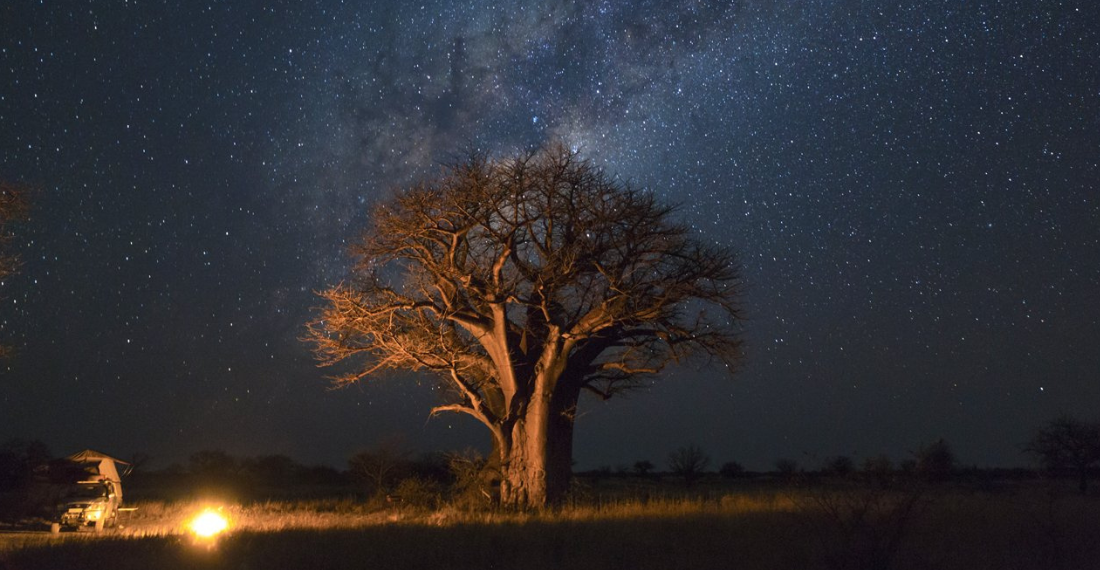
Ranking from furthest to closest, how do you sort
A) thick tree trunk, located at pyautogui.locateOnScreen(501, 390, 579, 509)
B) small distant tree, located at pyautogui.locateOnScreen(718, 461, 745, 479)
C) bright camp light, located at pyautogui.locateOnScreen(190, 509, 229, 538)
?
small distant tree, located at pyautogui.locateOnScreen(718, 461, 745, 479)
thick tree trunk, located at pyautogui.locateOnScreen(501, 390, 579, 509)
bright camp light, located at pyautogui.locateOnScreen(190, 509, 229, 538)

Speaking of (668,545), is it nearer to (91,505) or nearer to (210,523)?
(210,523)

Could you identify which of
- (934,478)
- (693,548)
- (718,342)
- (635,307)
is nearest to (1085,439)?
(934,478)

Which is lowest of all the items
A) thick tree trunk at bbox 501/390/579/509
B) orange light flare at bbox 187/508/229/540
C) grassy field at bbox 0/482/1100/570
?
orange light flare at bbox 187/508/229/540

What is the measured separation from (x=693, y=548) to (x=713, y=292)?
32.7 ft

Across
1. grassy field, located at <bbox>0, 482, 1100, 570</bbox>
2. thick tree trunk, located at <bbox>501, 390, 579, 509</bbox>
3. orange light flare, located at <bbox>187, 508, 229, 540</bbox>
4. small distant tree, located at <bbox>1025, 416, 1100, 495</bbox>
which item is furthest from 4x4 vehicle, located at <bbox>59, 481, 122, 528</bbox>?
small distant tree, located at <bbox>1025, 416, 1100, 495</bbox>

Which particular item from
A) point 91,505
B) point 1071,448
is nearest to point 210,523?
point 91,505

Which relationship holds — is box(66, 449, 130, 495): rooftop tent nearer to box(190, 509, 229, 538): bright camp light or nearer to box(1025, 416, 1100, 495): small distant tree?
box(190, 509, 229, 538): bright camp light

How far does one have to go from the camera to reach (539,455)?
1903 cm

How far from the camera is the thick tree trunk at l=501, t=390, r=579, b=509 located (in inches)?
744

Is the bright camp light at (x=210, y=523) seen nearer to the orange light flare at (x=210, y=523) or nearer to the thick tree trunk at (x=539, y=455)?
the orange light flare at (x=210, y=523)

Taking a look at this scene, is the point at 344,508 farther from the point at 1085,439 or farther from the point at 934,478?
the point at 1085,439

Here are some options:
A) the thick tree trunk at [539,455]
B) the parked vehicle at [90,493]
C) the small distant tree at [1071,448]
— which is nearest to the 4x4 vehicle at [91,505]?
the parked vehicle at [90,493]

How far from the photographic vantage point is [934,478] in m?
34.9

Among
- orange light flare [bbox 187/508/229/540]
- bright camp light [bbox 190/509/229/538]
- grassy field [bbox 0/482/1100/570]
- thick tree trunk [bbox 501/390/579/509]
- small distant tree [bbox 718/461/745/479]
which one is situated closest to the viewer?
grassy field [bbox 0/482/1100/570]
